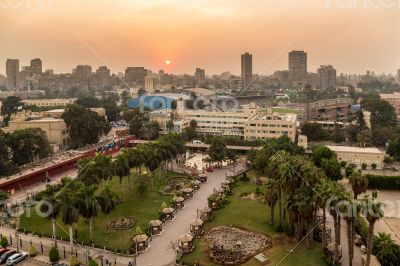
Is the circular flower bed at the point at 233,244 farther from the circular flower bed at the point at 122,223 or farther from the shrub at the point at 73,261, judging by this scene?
the shrub at the point at 73,261

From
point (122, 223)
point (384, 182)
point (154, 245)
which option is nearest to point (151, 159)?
point (122, 223)

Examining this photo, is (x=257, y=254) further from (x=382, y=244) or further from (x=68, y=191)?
(x=68, y=191)

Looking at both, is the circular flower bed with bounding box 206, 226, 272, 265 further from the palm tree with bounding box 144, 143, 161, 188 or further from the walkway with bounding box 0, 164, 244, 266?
the palm tree with bounding box 144, 143, 161, 188

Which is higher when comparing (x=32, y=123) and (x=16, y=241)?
(x=32, y=123)

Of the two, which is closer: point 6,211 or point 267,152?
point 6,211

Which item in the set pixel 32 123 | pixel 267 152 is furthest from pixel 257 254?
pixel 32 123

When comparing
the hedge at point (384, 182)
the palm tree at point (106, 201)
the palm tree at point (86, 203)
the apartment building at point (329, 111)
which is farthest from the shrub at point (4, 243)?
the apartment building at point (329, 111)
